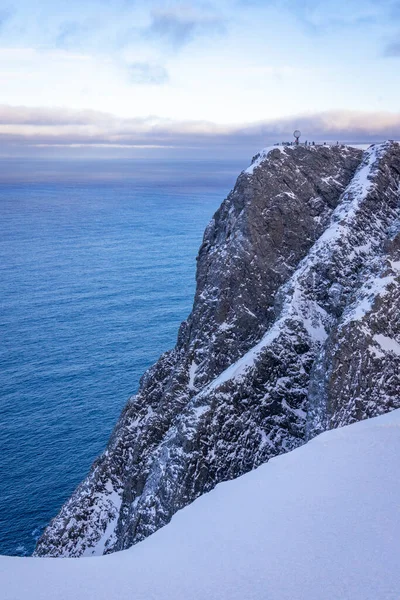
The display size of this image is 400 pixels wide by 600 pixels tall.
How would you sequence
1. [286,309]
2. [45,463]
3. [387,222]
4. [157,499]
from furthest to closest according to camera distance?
[45,463]
[387,222]
[286,309]
[157,499]

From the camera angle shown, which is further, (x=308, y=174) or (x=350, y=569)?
(x=308, y=174)

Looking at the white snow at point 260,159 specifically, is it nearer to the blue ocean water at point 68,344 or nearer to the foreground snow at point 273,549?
the foreground snow at point 273,549

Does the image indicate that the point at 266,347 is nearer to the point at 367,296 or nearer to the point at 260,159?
the point at 367,296

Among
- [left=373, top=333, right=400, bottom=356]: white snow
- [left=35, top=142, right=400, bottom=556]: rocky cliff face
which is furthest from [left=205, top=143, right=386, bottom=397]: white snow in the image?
[left=373, top=333, right=400, bottom=356]: white snow

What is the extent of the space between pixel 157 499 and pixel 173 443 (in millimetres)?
4244

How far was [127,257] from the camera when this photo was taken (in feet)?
456

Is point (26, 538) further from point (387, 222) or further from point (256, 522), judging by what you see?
point (387, 222)

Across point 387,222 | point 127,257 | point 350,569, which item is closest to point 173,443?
point 350,569

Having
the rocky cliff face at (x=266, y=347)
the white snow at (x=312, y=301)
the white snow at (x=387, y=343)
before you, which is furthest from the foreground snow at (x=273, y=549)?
the white snow at (x=312, y=301)

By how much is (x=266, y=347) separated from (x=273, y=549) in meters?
23.5

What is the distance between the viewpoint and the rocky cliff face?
34.5 metres

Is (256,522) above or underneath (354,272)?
underneath

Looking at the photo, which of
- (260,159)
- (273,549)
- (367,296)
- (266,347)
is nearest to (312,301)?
(266,347)

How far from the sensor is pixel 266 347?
38969 millimetres
